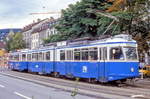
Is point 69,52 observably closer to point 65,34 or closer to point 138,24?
point 138,24

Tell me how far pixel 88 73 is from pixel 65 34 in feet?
72.3

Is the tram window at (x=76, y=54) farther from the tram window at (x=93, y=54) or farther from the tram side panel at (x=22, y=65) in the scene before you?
the tram side panel at (x=22, y=65)

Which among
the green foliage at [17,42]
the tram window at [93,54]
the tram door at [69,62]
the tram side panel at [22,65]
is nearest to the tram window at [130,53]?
the tram window at [93,54]

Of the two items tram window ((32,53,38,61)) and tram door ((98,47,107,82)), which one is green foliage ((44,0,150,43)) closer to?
tram window ((32,53,38,61))

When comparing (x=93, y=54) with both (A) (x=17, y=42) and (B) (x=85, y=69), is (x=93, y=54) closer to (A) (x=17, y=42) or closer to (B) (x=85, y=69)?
(B) (x=85, y=69)

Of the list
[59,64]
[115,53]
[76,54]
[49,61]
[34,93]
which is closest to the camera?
[34,93]

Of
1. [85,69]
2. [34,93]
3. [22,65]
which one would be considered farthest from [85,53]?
[22,65]

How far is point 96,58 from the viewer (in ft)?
80.7

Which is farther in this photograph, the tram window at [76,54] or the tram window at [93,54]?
the tram window at [76,54]

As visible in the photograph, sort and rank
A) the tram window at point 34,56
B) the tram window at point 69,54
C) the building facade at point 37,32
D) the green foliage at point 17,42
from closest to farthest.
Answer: the tram window at point 69,54 → the tram window at point 34,56 → the building facade at point 37,32 → the green foliage at point 17,42

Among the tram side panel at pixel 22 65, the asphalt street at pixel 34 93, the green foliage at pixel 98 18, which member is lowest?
the asphalt street at pixel 34 93

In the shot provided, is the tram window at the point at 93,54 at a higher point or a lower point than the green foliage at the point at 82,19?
lower

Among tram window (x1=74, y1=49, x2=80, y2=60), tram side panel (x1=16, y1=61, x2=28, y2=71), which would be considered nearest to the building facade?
tram side panel (x1=16, y1=61, x2=28, y2=71)

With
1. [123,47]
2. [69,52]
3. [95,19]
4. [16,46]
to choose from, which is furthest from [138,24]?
[16,46]
